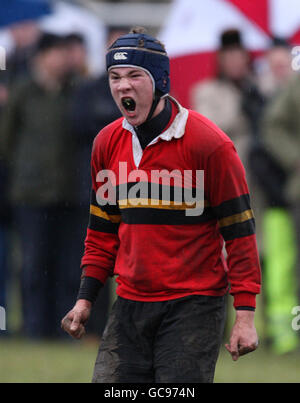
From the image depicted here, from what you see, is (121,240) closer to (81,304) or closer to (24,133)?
(81,304)

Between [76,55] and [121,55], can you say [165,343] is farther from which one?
[76,55]

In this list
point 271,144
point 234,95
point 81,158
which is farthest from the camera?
point 81,158

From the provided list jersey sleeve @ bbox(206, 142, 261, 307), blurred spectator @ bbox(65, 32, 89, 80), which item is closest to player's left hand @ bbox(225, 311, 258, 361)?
jersey sleeve @ bbox(206, 142, 261, 307)

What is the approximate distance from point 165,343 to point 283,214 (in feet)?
15.3

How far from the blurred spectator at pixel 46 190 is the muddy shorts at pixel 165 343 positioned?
455 centimetres

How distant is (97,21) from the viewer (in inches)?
445

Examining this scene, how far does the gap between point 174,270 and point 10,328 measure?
18.3ft

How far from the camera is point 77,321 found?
4543mm

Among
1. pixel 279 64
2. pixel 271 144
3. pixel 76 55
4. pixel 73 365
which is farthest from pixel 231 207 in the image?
pixel 76 55

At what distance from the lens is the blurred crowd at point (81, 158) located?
27.7ft

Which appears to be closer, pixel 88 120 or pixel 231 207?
pixel 231 207

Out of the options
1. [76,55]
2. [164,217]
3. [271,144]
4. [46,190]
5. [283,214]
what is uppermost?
[76,55]

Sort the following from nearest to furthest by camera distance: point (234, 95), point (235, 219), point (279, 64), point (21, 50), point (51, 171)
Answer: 1. point (235, 219)
2. point (234, 95)
3. point (279, 64)
4. point (51, 171)
5. point (21, 50)
